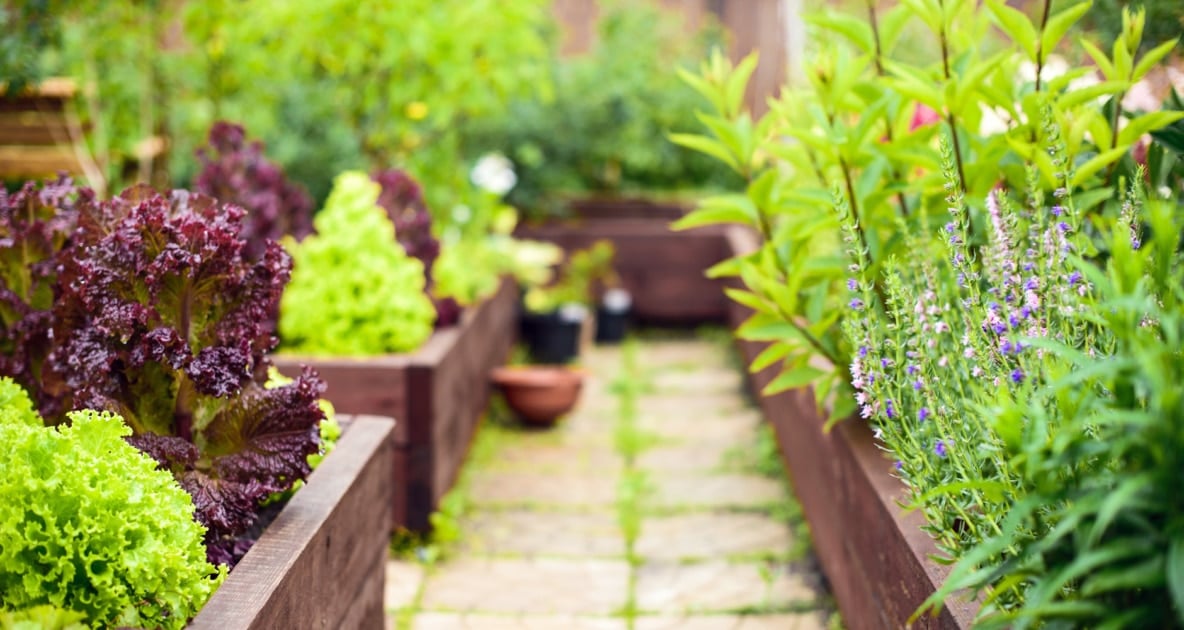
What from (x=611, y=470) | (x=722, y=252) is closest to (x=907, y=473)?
(x=611, y=470)

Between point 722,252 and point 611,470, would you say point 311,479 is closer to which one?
point 611,470

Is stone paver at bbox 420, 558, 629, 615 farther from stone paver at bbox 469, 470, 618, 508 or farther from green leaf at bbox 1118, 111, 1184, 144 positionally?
green leaf at bbox 1118, 111, 1184, 144

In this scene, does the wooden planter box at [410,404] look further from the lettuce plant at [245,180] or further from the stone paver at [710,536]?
the stone paver at [710,536]

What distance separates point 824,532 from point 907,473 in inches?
57.8

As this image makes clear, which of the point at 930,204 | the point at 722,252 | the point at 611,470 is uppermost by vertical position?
the point at 930,204

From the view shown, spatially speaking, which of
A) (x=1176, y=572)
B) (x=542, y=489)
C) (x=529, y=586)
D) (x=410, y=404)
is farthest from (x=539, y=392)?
(x=1176, y=572)

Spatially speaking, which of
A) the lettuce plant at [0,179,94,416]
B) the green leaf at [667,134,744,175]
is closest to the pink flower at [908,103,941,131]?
the green leaf at [667,134,744,175]

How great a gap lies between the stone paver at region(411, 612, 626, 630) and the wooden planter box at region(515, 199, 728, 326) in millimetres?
4088

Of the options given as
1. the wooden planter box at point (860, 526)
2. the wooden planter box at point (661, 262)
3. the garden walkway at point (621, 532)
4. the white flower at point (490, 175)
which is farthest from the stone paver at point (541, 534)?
the wooden planter box at point (661, 262)

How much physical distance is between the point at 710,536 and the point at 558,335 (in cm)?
238

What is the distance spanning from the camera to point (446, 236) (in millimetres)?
5641

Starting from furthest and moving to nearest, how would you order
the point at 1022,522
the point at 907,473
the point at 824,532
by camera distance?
the point at 824,532
the point at 907,473
the point at 1022,522

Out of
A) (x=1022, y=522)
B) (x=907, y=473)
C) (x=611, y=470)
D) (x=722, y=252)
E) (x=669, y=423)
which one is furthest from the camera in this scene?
(x=722, y=252)

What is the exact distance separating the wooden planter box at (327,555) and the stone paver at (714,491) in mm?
1718
